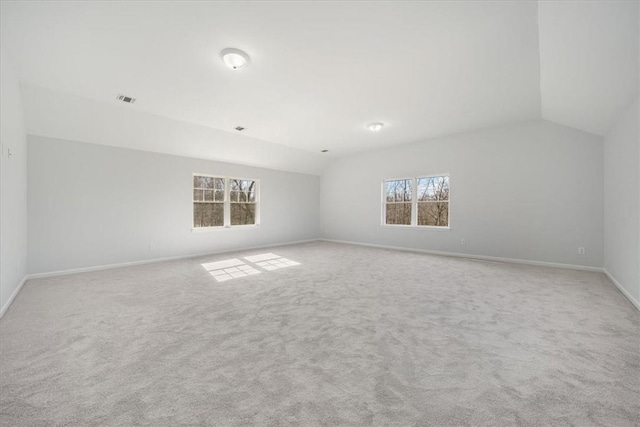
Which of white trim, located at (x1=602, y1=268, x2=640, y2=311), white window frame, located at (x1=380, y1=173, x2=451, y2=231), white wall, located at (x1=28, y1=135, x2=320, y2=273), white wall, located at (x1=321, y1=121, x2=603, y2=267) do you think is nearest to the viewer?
white trim, located at (x1=602, y1=268, x2=640, y2=311)

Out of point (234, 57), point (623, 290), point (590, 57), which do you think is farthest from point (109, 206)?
point (623, 290)

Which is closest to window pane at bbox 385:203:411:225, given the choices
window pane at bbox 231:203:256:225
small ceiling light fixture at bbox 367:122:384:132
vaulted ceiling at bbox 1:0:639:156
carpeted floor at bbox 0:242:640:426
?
small ceiling light fixture at bbox 367:122:384:132

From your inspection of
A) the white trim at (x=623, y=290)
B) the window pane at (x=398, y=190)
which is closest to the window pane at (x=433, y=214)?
the window pane at (x=398, y=190)

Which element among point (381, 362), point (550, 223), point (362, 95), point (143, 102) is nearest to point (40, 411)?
point (381, 362)

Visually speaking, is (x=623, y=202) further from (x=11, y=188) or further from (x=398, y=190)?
(x=11, y=188)

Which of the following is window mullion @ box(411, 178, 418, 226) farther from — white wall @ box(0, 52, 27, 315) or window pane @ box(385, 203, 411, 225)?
white wall @ box(0, 52, 27, 315)

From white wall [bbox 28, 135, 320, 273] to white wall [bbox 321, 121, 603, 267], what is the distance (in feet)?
15.7

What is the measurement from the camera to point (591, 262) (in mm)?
4328

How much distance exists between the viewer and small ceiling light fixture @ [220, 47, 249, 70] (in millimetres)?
2656

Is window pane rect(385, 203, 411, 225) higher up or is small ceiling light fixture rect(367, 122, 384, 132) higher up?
small ceiling light fixture rect(367, 122, 384, 132)

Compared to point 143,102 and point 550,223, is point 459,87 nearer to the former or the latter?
point 550,223

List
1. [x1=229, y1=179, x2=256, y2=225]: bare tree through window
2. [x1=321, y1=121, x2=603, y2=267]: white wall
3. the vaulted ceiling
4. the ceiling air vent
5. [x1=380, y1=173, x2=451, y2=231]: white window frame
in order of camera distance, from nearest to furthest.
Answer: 1. the vaulted ceiling
2. the ceiling air vent
3. [x1=321, y1=121, x2=603, y2=267]: white wall
4. [x1=380, y1=173, x2=451, y2=231]: white window frame
5. [x1=229, y1=179, x2=256, y2=225]: bare tree through window

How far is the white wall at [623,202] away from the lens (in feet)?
9.52

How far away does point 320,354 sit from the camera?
1.86 m
